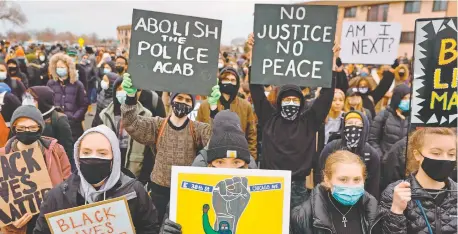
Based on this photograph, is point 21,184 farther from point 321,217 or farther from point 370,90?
point 370,90

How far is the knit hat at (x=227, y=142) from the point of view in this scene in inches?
114

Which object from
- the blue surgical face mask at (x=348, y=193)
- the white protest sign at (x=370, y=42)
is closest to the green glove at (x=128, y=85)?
the blue surgical face mask at (x=348, y=193)

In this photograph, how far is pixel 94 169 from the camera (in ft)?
8.56

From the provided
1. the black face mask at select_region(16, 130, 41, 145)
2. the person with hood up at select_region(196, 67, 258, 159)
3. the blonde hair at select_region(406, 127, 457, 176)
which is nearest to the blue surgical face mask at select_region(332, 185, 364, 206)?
the blonde hair at select_region(406, 127, 457, 176)

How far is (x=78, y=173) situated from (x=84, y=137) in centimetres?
22

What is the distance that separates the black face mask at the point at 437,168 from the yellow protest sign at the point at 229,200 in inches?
32.9

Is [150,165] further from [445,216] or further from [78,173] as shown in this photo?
[445,216]

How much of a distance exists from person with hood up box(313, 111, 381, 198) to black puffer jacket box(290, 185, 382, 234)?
1.35m

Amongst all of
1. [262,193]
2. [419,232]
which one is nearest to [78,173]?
[262,193]

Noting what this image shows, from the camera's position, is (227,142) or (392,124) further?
(392,124)

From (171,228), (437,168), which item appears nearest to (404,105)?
(437,168)

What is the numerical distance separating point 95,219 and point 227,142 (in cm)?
95

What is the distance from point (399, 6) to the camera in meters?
42.4

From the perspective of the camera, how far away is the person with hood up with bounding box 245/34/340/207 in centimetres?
415
